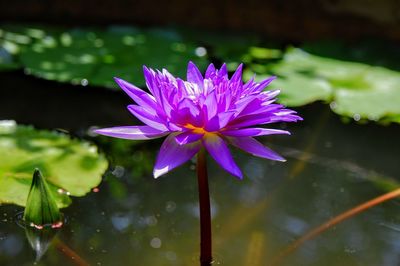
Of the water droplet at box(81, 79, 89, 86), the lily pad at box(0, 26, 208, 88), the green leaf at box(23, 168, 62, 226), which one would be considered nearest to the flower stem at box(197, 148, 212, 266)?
the green leaf at box(23, 168, 62, 226)

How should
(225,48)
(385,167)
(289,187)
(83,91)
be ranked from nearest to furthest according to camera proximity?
(289,187) < (385,167) < (83,91) < (225,48)

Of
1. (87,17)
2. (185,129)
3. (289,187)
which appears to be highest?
(185,129)

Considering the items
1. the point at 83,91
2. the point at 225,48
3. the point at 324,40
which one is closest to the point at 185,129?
the point at 83,91

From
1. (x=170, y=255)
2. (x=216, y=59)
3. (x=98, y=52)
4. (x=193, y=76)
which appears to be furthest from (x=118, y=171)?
(x=216, y=59)

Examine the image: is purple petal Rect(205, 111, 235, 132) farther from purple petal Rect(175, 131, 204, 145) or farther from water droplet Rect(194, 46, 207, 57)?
water droplet Rect(194, 46, 207, 57)

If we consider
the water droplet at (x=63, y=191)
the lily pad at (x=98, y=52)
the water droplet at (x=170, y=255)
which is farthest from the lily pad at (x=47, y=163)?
the lily pad at (x=98, y=52)

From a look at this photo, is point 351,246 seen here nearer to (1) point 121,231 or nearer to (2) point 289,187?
(2) point 289,187
